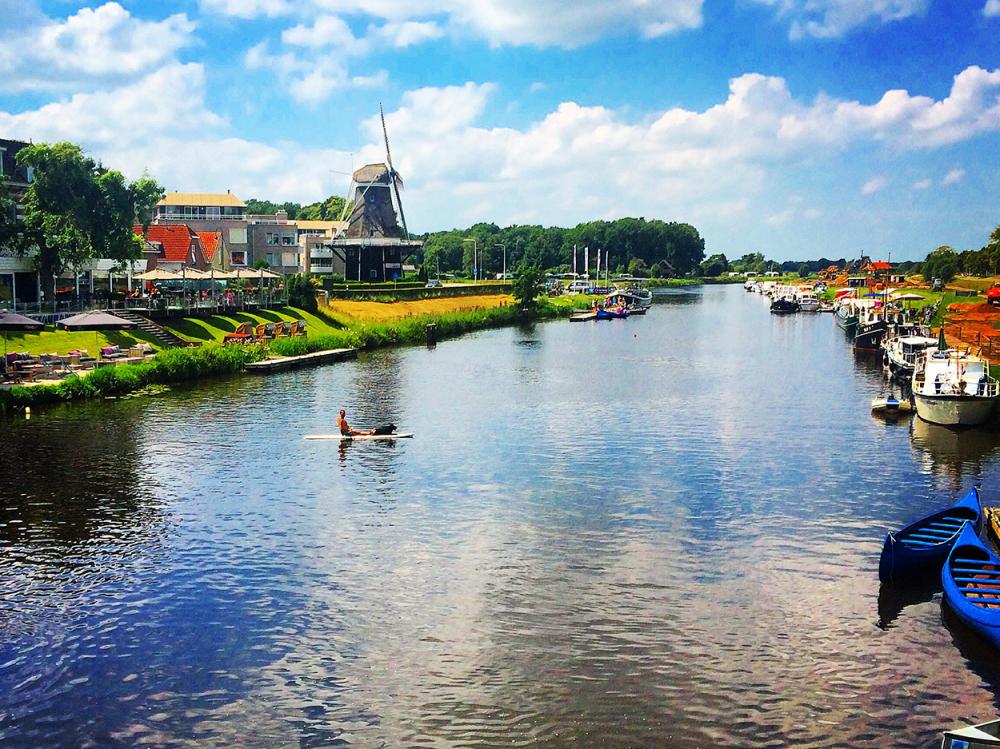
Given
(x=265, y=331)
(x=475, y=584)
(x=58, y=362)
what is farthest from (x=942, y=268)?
(x=475, y=584)

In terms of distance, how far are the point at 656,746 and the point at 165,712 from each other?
10498 mm

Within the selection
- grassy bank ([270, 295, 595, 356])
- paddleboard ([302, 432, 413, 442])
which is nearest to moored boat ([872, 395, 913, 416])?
paddleboard ([302, 432, 413, 442])

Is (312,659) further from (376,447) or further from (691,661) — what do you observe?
(376,447)

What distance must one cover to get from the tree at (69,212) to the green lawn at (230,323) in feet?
23.1

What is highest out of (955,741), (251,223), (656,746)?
(251,223)

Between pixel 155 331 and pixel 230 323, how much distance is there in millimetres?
10650

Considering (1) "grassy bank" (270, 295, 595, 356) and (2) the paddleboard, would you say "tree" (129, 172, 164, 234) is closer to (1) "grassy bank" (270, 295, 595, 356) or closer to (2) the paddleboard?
(1) "grassy bank" (270, 295, 595, 356)

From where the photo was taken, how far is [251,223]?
143250mm

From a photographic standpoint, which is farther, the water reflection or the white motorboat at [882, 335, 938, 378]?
the white motorboat at [882, 335, 938, 378]

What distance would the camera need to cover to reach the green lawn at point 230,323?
74.4 m

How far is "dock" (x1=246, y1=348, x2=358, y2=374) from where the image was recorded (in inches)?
2803

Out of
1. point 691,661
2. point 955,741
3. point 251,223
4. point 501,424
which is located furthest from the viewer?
point 251,223

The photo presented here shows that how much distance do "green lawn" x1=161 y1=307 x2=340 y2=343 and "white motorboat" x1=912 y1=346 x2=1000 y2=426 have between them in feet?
167

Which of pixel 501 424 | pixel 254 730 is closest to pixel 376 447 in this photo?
pixel 501 424
